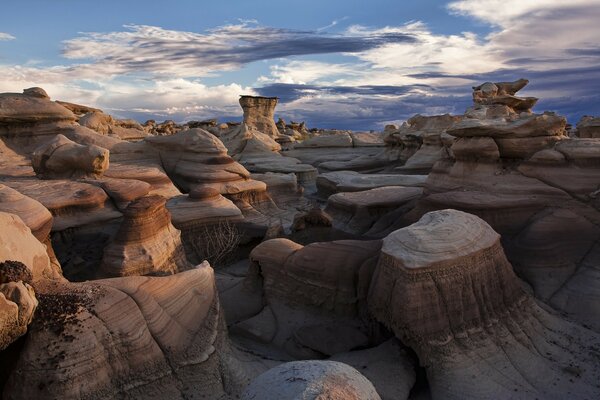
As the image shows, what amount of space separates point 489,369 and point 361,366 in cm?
165

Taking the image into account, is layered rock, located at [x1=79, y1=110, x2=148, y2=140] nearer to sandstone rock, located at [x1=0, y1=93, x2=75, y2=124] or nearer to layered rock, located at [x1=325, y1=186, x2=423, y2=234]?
sandstone rock, located at [x1=0, y1=93, x2=75, y2=124]

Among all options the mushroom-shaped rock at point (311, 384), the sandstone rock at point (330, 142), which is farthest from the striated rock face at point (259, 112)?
the mushroom-shaped rock at point (311, 384)

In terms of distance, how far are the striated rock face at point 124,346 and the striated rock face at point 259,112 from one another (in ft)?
115

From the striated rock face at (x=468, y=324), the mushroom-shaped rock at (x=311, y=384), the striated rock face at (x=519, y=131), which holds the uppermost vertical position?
→ the striated rock face at (x=519, y=131)

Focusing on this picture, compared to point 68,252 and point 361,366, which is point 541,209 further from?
point 68,252

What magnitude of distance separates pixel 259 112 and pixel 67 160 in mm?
29615

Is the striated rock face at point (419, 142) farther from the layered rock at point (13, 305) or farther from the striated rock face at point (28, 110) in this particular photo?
the layered rock at point (13, 305)

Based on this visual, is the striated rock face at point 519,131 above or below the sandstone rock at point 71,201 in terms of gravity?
above

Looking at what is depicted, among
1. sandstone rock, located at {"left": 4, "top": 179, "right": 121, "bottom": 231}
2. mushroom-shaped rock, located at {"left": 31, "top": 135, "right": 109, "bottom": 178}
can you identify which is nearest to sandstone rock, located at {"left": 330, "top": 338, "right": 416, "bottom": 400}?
sandstone rock, located at {"left": 4, "top": 179, "right": 121, "bottom": 231}

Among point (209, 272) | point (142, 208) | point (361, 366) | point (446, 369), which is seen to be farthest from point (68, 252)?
point (446, 369)

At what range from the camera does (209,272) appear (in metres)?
6.27

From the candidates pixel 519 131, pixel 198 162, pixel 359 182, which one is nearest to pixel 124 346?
pixel 519 131

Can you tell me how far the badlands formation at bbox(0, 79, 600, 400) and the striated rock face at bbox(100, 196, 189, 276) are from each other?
0.09 ft

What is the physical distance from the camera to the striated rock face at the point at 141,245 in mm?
8469
